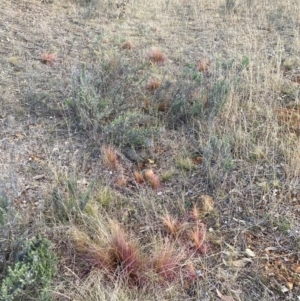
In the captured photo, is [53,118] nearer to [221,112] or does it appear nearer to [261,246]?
[221,112]

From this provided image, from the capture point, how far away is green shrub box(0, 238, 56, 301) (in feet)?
6.37

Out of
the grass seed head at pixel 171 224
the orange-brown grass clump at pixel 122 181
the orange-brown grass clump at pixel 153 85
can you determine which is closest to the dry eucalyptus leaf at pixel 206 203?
the grass seed head at pixel 171 224

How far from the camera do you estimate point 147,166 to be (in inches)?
122

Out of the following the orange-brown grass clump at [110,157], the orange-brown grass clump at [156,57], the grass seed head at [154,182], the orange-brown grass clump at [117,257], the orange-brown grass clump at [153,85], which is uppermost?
the orange-brown grass clump at [156,57]

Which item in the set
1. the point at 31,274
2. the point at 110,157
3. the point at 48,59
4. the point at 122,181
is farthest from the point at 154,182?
the point at 48,59

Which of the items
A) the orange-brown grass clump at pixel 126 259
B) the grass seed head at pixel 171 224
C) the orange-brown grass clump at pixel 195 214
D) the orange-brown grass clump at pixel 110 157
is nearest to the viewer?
the orange-brown grass clump at pixel 126 259

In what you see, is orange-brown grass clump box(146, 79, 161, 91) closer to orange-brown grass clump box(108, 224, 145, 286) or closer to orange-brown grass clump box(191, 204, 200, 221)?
orange-brown grass clump box(191, 204, 200, 221)

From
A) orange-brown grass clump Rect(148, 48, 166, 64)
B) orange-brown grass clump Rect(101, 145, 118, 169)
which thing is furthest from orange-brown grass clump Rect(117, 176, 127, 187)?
orange-brown grass clump Rect(148, 48, 166, 64)

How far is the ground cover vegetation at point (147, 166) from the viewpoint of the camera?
2213 millimetres

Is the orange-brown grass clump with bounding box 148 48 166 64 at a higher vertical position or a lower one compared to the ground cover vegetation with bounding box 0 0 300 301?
higher

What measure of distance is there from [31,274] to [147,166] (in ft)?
4.38

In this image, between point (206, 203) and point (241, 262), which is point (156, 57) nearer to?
point (206, 203)

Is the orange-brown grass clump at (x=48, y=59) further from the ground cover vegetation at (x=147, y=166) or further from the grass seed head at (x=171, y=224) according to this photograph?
the grass seed head at (x=171, y=224)

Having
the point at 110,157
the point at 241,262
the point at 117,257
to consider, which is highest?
the point at 110,157
